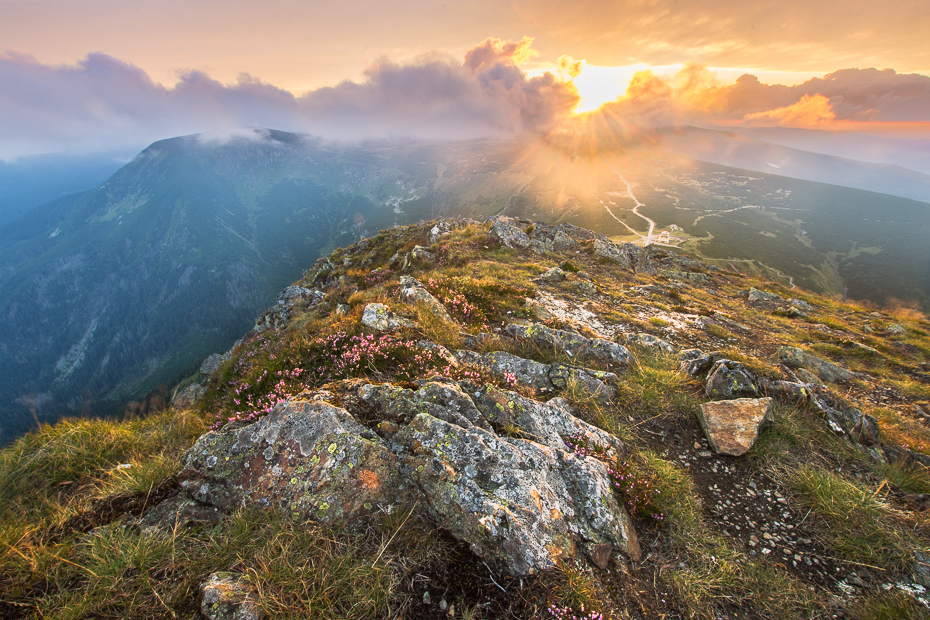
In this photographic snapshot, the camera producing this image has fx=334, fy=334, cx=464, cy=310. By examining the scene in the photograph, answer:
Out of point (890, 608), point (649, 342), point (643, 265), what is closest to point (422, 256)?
point (649, 342)

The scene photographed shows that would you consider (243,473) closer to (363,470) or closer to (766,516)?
(363,470)

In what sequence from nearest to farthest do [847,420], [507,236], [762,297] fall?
[847,420] < [507,236] < [762,297]

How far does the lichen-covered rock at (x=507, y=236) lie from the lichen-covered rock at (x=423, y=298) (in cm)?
1686

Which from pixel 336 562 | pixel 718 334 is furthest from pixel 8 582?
pixel 718 334

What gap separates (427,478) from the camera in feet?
14.2

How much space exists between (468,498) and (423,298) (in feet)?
23.9

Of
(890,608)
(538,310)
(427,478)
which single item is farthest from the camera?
(538,310)

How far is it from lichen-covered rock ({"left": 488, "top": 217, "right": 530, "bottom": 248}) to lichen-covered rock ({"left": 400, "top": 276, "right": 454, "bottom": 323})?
16861mm

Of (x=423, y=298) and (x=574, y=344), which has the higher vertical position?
(x=423, y=298)

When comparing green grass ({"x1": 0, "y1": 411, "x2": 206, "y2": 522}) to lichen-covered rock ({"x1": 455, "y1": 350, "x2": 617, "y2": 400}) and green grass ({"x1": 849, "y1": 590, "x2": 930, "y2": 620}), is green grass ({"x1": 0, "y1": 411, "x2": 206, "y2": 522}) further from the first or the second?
green grass ({"x1": 849, "y1": 590, "x2": 930, "y2": 620})

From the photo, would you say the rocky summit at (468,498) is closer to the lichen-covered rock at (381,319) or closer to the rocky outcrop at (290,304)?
the lichen-covered rock at (381,319)

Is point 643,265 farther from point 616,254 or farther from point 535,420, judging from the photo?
point 535,420

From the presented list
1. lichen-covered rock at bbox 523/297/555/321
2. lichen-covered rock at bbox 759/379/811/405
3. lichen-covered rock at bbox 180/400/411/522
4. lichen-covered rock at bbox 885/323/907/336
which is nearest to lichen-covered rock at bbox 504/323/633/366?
lichen-covered rock at bbox 523/297/555/321

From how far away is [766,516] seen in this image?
16.8 feet
